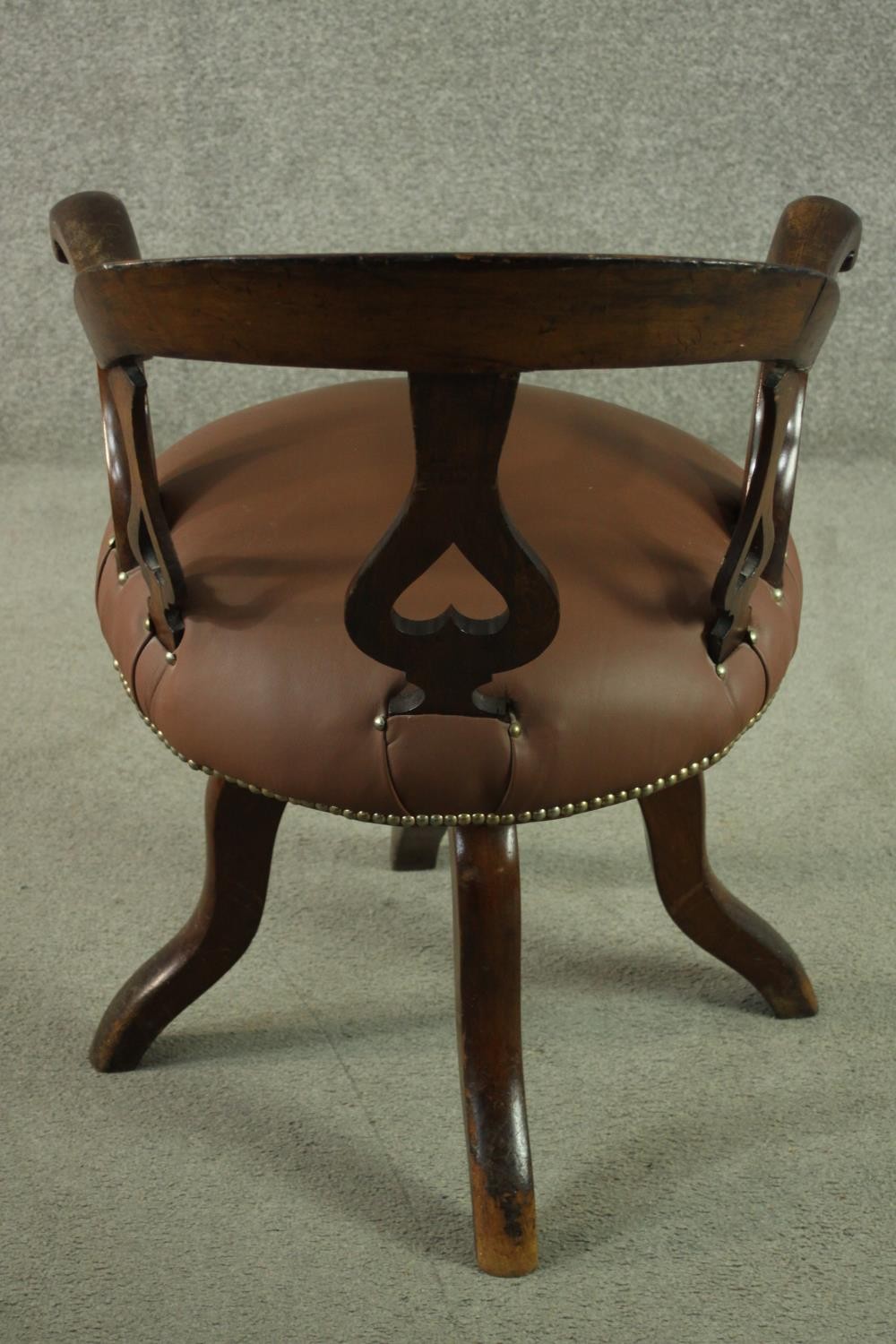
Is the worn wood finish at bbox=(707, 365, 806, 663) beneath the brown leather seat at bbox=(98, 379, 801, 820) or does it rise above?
above

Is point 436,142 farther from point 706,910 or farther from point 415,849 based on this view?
point 706,910

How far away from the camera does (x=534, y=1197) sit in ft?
2.62

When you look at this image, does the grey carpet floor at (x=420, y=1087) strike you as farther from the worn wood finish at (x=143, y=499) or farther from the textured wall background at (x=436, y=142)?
the textured wall background at (x=436, y=142)

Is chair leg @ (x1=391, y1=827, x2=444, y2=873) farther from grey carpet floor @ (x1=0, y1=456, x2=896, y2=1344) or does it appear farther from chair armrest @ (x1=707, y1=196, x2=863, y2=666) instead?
chair armrest @ (x1=707, y1=196, x2=863, y2=666)

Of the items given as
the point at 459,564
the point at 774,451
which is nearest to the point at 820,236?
the point at 774,451

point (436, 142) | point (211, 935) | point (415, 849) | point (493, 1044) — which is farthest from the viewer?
point (436, 142)

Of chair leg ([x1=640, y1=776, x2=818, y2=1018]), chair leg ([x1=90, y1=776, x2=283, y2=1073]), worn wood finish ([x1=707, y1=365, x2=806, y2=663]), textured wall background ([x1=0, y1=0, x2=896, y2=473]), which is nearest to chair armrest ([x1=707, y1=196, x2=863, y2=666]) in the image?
worn wood finish ([x1=707, y1=365, x2=806, y2=663])

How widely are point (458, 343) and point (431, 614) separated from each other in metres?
0.18

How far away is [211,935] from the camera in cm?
90

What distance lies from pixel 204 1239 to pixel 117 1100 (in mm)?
129

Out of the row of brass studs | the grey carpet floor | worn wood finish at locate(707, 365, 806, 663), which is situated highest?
worn wood finish at locate(707, 365, 806, 663)

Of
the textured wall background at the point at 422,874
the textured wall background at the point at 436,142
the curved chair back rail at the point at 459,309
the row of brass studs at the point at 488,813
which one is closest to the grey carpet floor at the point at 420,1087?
the textured wall background at the point at 422,874

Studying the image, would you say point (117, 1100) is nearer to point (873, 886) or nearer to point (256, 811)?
point (256, 811)

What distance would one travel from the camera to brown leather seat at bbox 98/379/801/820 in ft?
2.12
